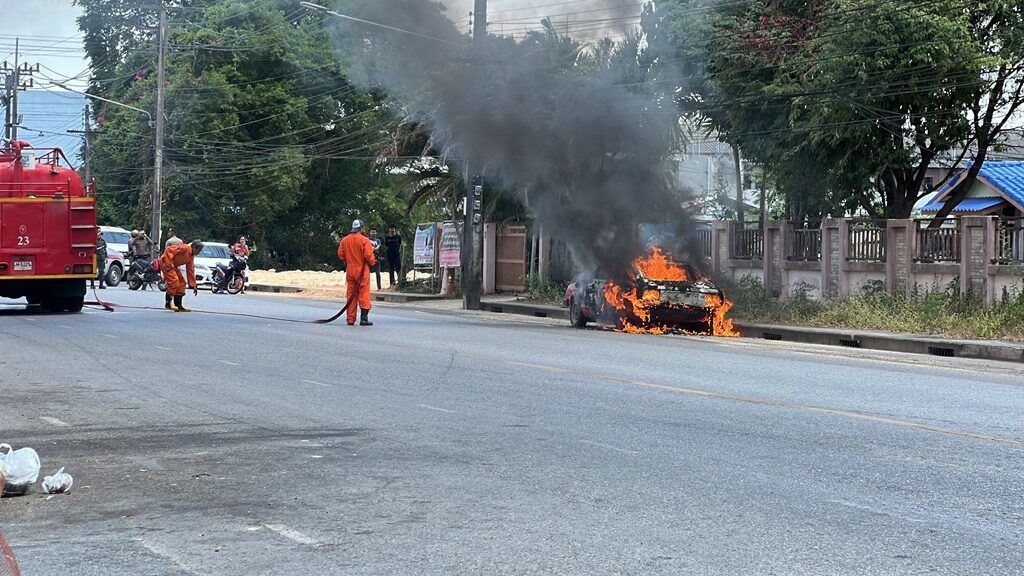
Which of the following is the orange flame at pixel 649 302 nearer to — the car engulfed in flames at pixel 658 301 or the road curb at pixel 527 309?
the car engulfed in flames at pixel 658 301

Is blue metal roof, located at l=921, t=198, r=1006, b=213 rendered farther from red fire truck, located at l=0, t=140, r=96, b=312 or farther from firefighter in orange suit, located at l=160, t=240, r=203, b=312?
red fire truck, located at l=0, t=140, r=96, b=312

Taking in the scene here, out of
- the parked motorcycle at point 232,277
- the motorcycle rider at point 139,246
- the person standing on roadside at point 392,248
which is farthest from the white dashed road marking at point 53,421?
the motorcycle rider at point 139,246

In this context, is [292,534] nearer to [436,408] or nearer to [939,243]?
[436,408]

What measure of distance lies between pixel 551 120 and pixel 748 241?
5876mm

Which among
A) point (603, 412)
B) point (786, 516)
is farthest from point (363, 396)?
point (786, 516)

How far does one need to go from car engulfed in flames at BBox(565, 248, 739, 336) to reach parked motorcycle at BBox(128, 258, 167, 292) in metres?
19.1

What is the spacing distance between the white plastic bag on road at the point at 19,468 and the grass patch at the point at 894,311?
1587 cm

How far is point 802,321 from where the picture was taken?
23.5m

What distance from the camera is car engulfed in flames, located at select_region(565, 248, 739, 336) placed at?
21516mm

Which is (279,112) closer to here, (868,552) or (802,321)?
(802,321)

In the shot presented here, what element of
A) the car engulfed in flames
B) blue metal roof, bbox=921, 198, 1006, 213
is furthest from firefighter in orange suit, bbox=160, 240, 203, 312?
blue metal roof, bbox=921, 198, 1006, 213

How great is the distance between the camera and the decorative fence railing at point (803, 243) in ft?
83.6

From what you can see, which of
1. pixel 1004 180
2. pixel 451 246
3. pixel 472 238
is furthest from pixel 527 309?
pixel 1004 180

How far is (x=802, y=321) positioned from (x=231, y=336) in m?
10.8
